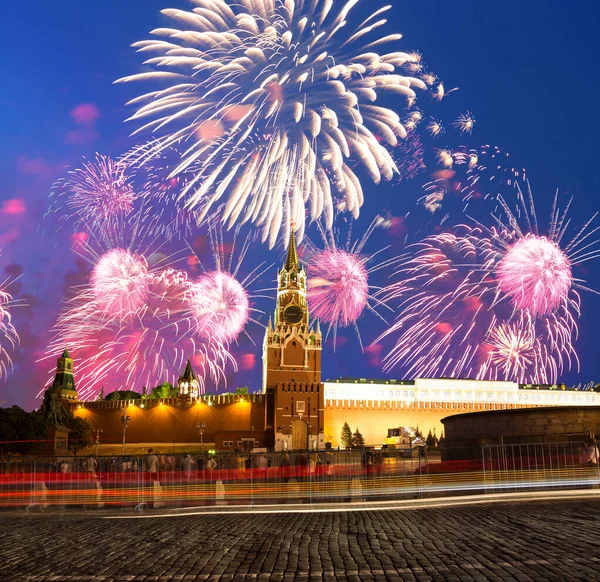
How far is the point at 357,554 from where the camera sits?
23.9 feet

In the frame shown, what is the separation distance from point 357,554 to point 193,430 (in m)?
64.2

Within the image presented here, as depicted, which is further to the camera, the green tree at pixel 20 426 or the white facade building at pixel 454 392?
the white facade building at pixel 454 392

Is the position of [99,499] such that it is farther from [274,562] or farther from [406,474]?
[274,562]

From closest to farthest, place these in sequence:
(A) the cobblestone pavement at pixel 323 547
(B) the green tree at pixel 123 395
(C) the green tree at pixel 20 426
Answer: (A) the cobblestone pavement at pixel 323 547, (C) the green tree at pixel 20 426, (B) the green tree at pixel 123 395

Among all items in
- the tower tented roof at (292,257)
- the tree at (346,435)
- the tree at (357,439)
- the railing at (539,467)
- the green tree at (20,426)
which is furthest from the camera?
the tower tented roof at (292,257)

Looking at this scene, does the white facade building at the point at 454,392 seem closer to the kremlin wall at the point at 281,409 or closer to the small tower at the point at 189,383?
the kremlin wall at the point at 281,409

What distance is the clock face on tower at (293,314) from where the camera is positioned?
79.7 m

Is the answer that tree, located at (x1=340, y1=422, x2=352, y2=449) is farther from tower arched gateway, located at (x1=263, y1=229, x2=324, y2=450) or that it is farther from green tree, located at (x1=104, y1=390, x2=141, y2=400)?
green tree, located at (x1=104, y1=390, x2=141, y2=400)

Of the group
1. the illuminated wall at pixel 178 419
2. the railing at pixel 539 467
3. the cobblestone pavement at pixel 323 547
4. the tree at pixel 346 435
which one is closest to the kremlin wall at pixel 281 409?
the illuminated wall at pixel 178 419

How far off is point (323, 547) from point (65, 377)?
9534 cm

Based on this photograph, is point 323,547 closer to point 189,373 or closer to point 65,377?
point 189,373

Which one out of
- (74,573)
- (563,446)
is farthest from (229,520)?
(563,446)

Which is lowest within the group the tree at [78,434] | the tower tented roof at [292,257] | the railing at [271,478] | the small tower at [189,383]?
the railing at [271,478]

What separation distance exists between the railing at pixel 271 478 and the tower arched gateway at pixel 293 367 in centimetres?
4673
